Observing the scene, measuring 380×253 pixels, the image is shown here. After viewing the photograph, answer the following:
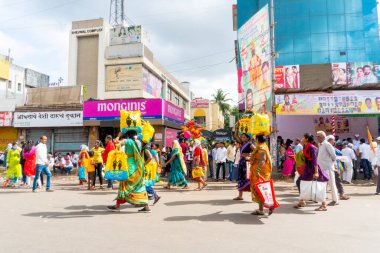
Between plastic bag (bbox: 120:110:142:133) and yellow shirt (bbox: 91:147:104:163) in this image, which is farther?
yellow shirt (bbox: 91:147:104:163)

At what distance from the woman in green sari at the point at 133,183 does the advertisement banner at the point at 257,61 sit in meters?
9.27

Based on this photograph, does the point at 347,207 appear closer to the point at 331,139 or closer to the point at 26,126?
the point at 331,139

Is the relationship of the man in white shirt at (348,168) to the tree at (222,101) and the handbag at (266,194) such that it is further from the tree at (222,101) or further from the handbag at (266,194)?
the tree at (222,101)

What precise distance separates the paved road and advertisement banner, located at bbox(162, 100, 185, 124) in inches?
603

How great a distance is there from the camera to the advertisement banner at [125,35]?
31.3 meters

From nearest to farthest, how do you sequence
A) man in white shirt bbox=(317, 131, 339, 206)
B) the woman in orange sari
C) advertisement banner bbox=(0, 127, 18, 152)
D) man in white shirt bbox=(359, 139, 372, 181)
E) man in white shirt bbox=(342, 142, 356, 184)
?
the woman in orange sari
man in white shirt bbox=(317, 131, 339, 206)
man in white shirt bbox=(342, 142, 356, 184)
man in white shirt bbox=(359, 139, 372, 181)
advertisement banner bbox=(0, 127, 18, 152)

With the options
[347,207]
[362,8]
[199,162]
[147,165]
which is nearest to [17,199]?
[147,165]

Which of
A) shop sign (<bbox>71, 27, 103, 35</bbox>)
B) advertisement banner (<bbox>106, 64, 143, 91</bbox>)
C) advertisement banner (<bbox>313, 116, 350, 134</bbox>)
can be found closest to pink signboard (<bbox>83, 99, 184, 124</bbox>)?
advertisement banner (<bbox>106, 64, 143, 91</bbox>)

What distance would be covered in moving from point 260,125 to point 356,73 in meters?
14.3

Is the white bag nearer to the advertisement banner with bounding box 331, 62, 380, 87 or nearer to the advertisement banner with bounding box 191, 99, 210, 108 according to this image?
the advertisement banner with bounding box 331, 62, 380, 87

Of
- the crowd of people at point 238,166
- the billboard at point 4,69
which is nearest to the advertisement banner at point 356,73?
the crowd of people at point 238,166

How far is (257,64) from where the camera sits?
15.8 meters

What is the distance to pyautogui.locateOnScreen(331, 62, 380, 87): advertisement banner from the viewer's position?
17750mm

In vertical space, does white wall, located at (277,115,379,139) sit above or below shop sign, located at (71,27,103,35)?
below
